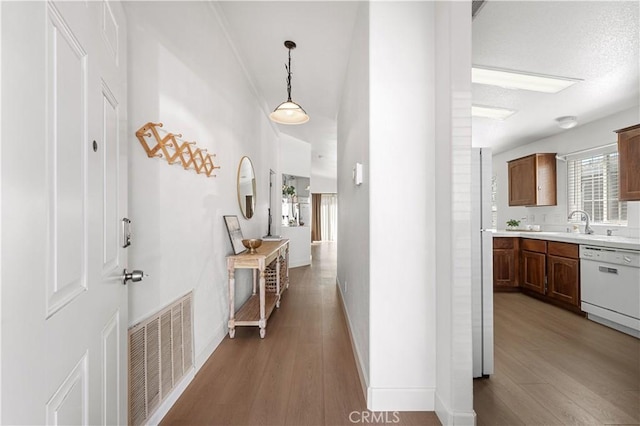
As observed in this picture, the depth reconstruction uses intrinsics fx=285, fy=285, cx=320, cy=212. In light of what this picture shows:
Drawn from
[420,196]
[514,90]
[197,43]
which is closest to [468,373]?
[420,196]

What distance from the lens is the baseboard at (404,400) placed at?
1624mm

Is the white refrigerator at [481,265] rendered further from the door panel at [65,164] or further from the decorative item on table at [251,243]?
the door panel at [65,164]

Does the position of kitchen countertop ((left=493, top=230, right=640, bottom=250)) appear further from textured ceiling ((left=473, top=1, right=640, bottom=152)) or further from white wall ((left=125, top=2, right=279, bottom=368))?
white wall ((left=125, top=2, right=279, bottom=368))

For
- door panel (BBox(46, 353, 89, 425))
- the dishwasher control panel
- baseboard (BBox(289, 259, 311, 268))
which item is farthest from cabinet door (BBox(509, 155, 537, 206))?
door panel (BBox(46, 353, 89, 425))

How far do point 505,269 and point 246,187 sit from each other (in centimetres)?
390

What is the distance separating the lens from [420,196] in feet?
5.39

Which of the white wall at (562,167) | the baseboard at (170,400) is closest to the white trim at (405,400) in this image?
the baseboard at (170,400)

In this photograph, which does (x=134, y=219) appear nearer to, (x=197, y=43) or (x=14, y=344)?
(x=14, y=344)

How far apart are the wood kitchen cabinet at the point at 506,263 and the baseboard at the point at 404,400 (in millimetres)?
3313

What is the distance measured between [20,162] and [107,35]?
2.29 ft

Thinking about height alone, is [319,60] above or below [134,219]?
above

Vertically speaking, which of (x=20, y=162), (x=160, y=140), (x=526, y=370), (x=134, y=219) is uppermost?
(x=160, y=140)

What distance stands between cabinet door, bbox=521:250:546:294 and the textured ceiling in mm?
1915

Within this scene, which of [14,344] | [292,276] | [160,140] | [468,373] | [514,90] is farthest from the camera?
[292,276]
